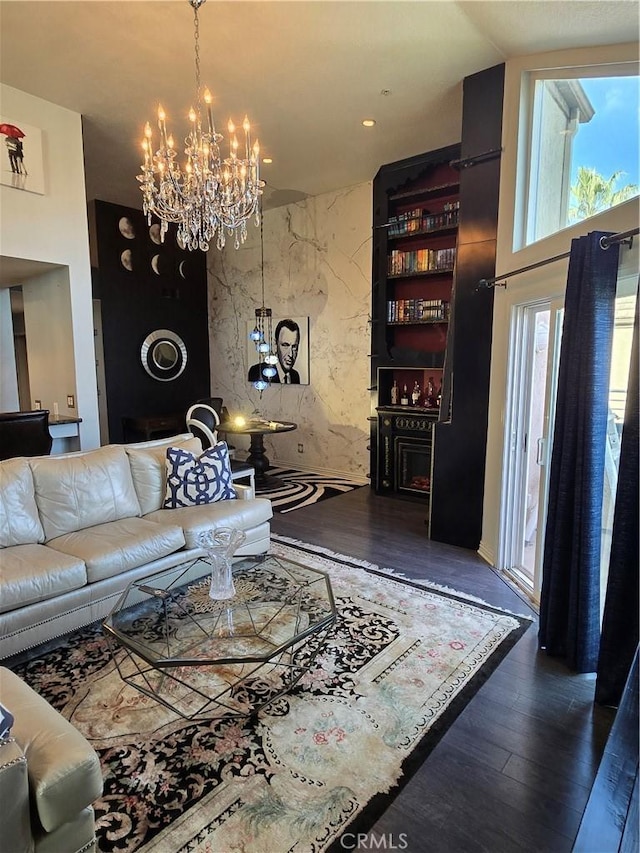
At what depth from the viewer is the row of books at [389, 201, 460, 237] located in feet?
16.9

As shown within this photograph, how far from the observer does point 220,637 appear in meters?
2.15

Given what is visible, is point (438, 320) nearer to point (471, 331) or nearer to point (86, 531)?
point (471, 331)

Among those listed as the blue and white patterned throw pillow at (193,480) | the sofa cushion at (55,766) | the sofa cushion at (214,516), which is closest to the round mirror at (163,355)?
the blue and white patterned throw pillow at (193,480)

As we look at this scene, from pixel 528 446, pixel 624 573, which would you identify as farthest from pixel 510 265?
pixel 624 573

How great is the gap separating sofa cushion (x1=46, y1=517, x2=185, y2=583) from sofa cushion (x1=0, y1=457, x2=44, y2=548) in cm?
14

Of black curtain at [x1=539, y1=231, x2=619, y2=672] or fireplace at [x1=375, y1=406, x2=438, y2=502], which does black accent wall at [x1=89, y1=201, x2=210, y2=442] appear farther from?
black curtain at [x1=539, y1=231, x2=619, y2=672]

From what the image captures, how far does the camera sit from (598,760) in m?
1.92

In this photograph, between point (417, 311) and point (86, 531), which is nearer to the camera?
point (86, 531)

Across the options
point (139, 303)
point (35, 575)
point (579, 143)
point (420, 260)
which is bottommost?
point (35, 575)

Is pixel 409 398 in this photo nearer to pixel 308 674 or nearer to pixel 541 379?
pixel 541 379

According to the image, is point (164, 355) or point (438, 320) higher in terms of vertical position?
point (438, 320)

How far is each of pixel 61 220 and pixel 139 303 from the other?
2801mm

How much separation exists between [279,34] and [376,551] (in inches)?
148

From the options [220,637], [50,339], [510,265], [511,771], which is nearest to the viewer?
[511,771]
